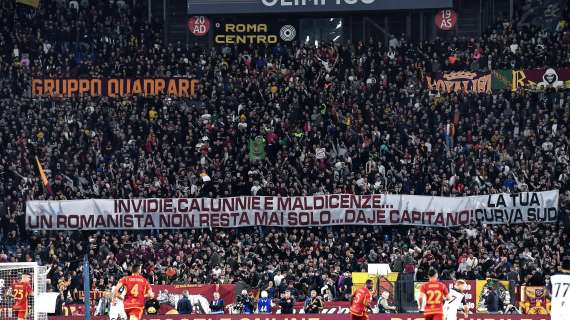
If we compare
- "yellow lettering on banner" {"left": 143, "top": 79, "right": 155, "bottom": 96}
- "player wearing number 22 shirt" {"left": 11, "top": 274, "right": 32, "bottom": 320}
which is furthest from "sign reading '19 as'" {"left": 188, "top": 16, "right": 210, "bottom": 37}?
"player wearing number 22 shirt" {"left": 11, "top": 274, "right": 32, "bottom": 320}

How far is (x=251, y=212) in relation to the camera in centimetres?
4047

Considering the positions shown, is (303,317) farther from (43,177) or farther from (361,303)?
(43,177)

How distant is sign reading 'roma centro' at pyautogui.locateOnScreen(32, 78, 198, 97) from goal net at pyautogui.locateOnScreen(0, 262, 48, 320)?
1548 centimetres

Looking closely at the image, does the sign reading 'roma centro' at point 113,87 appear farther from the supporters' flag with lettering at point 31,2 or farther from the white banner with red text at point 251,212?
the white banner with red text at point 251,212

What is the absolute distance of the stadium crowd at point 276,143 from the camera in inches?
1474

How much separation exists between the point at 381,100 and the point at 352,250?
360 inches

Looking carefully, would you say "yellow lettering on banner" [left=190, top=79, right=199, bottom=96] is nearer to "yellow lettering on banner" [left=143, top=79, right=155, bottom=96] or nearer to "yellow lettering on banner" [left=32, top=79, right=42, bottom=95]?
"yellow lettering on banner" [left=143, top=79, right=155, bottom=96]

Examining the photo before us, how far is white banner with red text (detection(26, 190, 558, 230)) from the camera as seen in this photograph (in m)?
39.7

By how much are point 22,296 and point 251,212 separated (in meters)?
12.9

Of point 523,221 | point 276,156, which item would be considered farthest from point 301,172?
point 523,221

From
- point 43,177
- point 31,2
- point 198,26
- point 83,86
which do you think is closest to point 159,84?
point 83,86

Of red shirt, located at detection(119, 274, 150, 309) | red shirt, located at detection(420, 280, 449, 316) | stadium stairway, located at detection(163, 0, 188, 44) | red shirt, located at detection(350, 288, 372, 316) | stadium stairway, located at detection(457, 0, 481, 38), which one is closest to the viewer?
red shirt, located at detection(420, 280, 449, 316)

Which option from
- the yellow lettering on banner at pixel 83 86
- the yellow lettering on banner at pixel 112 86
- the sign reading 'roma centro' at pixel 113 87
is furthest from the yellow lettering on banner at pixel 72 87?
the yellow lettering on banner at pixel 112 86

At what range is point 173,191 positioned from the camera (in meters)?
41.4
